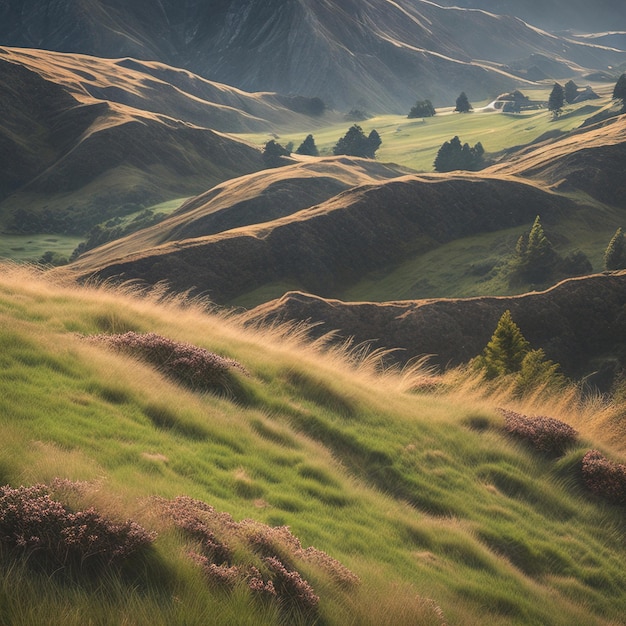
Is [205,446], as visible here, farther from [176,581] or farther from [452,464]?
[452,464]

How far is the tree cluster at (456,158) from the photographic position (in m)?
149

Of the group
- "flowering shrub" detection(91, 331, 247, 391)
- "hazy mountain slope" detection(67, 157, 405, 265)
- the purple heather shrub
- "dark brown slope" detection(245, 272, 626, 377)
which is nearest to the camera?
the purple heather shrub

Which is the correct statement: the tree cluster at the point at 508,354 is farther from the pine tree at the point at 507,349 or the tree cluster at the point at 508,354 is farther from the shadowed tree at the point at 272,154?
the shadowed tree at the point at 272,154

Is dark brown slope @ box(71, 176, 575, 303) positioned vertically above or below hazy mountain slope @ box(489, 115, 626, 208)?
below

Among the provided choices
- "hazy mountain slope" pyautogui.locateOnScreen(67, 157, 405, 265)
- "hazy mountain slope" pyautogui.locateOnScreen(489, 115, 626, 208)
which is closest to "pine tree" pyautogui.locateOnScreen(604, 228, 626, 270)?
"hazy mountain slope" pyautogui.locateOnScreen(489, 115, 626, 208)

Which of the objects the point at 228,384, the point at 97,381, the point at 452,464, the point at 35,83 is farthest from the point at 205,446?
the point at 35,83

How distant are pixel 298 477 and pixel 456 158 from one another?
485 ft

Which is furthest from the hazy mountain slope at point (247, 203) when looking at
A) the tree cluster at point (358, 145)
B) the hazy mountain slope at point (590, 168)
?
the tree cluster at point (358, 145)

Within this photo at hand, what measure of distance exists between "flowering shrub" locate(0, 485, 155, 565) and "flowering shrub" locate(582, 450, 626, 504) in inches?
370

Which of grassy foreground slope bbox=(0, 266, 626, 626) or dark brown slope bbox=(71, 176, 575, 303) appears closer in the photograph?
grassy foreground slope bbox=(0, 266, 626, 626)

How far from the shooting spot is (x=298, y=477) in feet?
31.2

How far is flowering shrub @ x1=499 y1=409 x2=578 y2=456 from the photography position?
1378 centimetres

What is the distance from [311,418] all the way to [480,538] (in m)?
3.43

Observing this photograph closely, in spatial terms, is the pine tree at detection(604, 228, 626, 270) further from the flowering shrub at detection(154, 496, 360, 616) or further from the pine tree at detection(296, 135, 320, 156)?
the pine tree at detection(296, 135, 320, 156)
